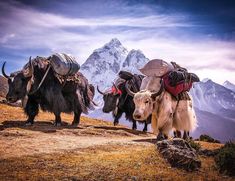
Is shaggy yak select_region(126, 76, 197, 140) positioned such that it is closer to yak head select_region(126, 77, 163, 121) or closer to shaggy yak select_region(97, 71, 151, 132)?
yak head select_region(126, 77, 163, 121)

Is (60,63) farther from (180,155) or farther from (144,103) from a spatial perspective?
(180,155)

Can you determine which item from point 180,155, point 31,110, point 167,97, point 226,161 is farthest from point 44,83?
point 226,161

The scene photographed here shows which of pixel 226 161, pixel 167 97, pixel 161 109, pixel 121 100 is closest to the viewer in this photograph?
pixel 226 161

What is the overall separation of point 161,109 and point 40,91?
15.0ft

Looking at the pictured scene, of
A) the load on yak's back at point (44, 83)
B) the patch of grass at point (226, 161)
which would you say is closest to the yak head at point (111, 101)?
the load on yak's back at point (44, 83)

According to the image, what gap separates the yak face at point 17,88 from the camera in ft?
42.8

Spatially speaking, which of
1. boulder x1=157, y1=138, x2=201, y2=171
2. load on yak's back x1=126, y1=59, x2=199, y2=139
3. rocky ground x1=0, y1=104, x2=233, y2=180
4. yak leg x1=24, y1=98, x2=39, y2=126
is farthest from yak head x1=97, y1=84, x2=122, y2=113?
boulder x1=157, y1=138, x2=201, y2=171

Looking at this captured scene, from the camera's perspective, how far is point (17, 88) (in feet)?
42.8

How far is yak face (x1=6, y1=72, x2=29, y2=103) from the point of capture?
42.8 feet

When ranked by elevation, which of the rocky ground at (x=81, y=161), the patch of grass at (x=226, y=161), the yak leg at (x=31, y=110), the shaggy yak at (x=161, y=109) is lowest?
the rocky ground at (x=81, y=161)

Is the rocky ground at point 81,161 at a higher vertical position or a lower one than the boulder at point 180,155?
lower

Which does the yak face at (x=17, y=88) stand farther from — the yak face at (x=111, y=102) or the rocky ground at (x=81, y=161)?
the yak face at (x=111, y=102)

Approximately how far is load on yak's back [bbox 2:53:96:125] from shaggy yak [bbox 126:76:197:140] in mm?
3161

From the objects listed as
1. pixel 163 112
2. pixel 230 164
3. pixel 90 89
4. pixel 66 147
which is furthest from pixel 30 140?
pixel 90 89
